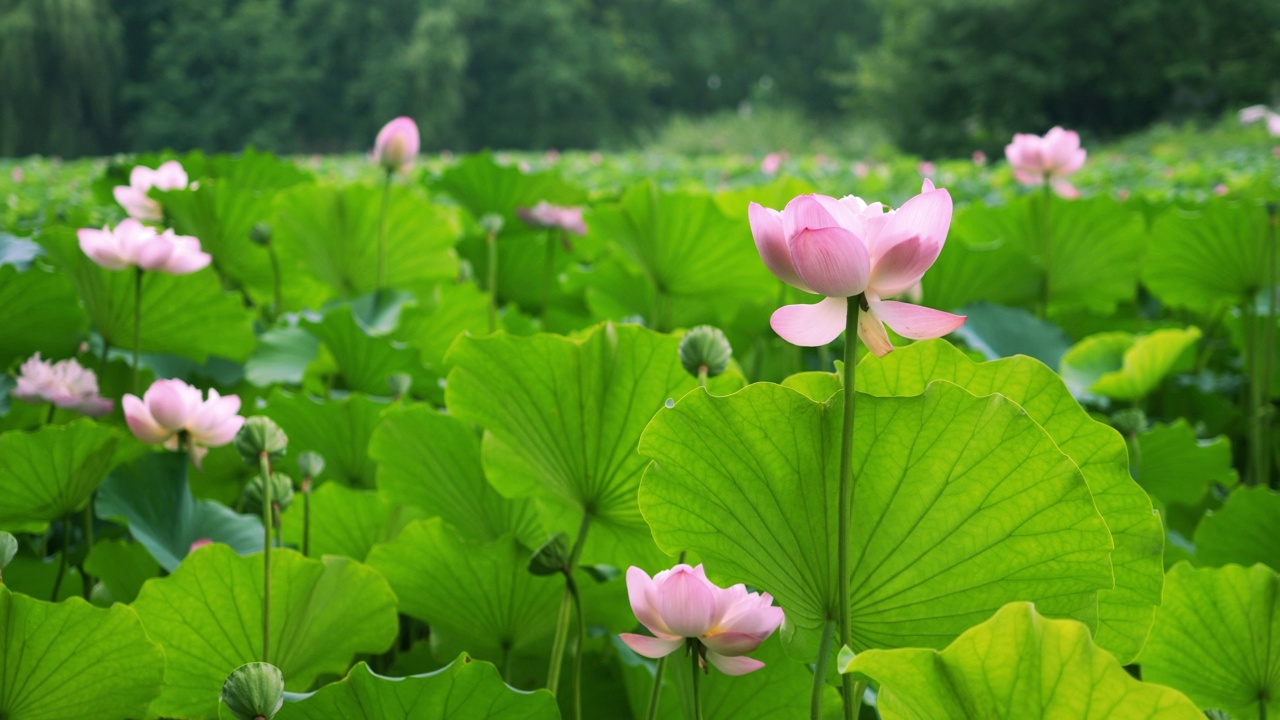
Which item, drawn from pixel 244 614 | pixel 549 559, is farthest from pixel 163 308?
pixel 549 559

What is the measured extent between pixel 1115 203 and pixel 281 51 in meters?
21.6

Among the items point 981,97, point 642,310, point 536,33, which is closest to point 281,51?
point 536,33

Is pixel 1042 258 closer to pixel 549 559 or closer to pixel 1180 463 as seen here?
pixel 1180 463

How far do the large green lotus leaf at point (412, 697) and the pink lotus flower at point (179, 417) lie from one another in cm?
28

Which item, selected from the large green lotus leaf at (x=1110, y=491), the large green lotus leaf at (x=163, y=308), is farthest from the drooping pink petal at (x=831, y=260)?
the large green lotus leaf at (x=163, y=308)

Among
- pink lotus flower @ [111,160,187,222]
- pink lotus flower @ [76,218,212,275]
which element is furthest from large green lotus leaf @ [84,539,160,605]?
pink lotus flower @ [111,160,187,222]

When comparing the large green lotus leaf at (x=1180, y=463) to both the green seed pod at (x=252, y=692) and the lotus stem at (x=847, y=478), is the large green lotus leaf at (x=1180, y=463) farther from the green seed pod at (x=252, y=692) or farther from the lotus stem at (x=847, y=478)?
the green seed pod at (x=252, y=692)

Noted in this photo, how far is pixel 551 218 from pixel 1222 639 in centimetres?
78

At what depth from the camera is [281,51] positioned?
20.2 metres

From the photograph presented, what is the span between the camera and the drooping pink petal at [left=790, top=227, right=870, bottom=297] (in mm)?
323

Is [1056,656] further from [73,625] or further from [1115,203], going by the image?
[1115,203]

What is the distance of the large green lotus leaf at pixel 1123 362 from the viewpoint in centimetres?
88

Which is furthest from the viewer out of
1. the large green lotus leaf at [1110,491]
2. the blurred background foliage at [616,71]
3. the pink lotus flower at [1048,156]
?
the blurred background foliage at [616,71]

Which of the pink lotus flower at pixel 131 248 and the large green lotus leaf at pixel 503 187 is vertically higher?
the pink lotus flower at pixel 131 248
